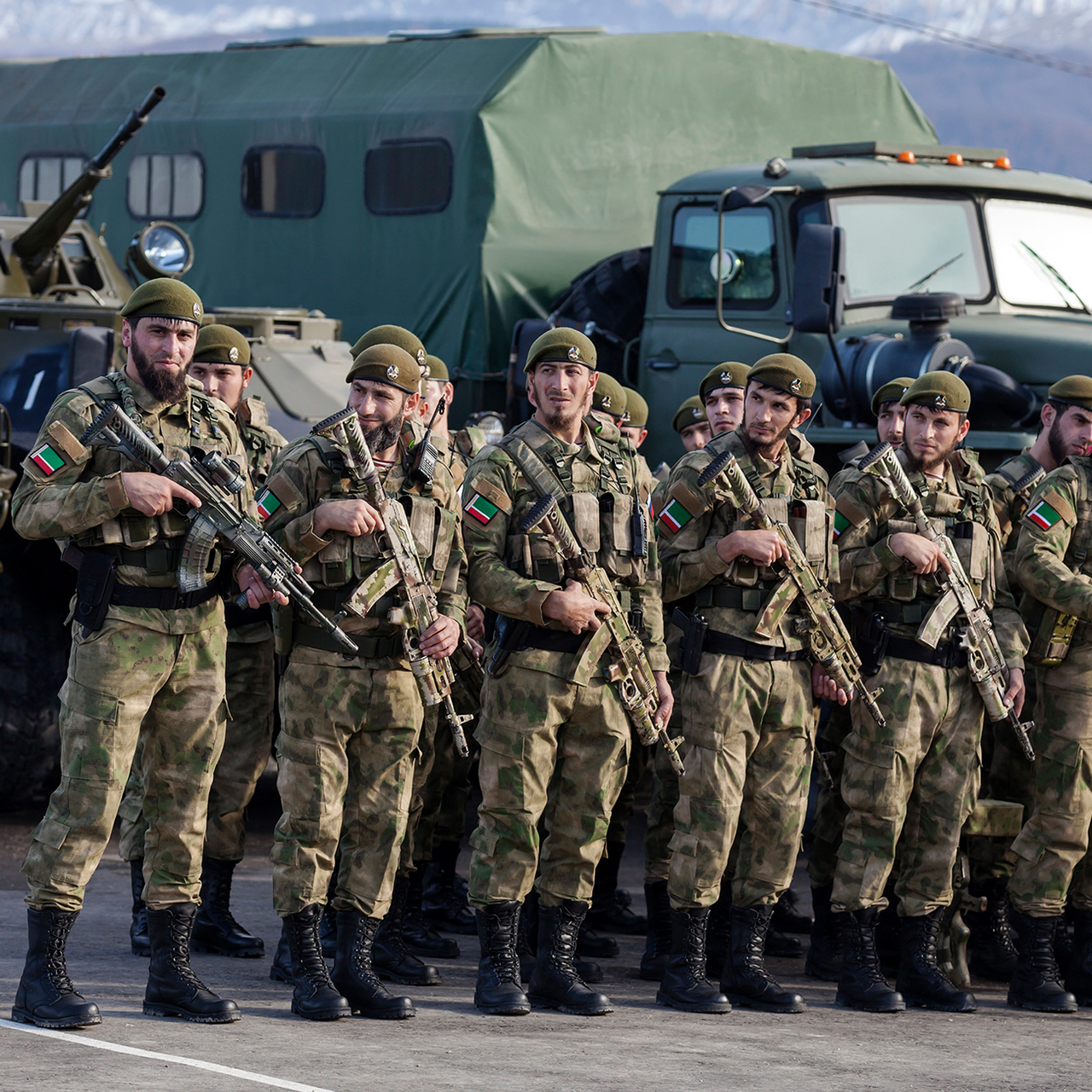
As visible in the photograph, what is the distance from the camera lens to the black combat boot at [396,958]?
6023 millimetres

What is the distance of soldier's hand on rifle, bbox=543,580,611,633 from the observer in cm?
558

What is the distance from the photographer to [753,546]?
577 centimetres

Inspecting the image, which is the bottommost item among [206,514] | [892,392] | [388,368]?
[206,514]

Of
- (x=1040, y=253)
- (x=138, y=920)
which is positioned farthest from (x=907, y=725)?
(x=1040, y=253)

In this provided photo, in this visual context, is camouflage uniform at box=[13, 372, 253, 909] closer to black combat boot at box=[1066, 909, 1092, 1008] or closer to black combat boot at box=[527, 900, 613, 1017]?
black combat boot at box=[527, 900, 613, 1017]

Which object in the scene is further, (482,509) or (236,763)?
(236,763)

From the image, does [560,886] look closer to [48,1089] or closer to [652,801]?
[652,801]

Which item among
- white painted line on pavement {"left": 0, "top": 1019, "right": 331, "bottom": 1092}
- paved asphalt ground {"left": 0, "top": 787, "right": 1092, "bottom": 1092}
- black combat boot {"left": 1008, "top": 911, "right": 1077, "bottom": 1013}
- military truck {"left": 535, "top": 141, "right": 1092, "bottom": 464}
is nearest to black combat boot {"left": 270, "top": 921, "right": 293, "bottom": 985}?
paved asphalt ground {"left": 0, "top": 787, "right": 1092, "bottom": 1092}

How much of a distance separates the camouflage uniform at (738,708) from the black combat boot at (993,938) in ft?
3.28

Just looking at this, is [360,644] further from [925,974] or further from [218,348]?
[925,974]

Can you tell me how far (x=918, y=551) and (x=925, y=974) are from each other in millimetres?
1301

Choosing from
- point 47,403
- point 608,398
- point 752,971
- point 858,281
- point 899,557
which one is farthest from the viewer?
point 858,281

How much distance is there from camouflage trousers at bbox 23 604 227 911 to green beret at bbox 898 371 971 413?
2293mm

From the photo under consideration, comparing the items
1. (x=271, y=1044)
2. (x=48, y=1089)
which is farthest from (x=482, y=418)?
(x=48, y=1089)
